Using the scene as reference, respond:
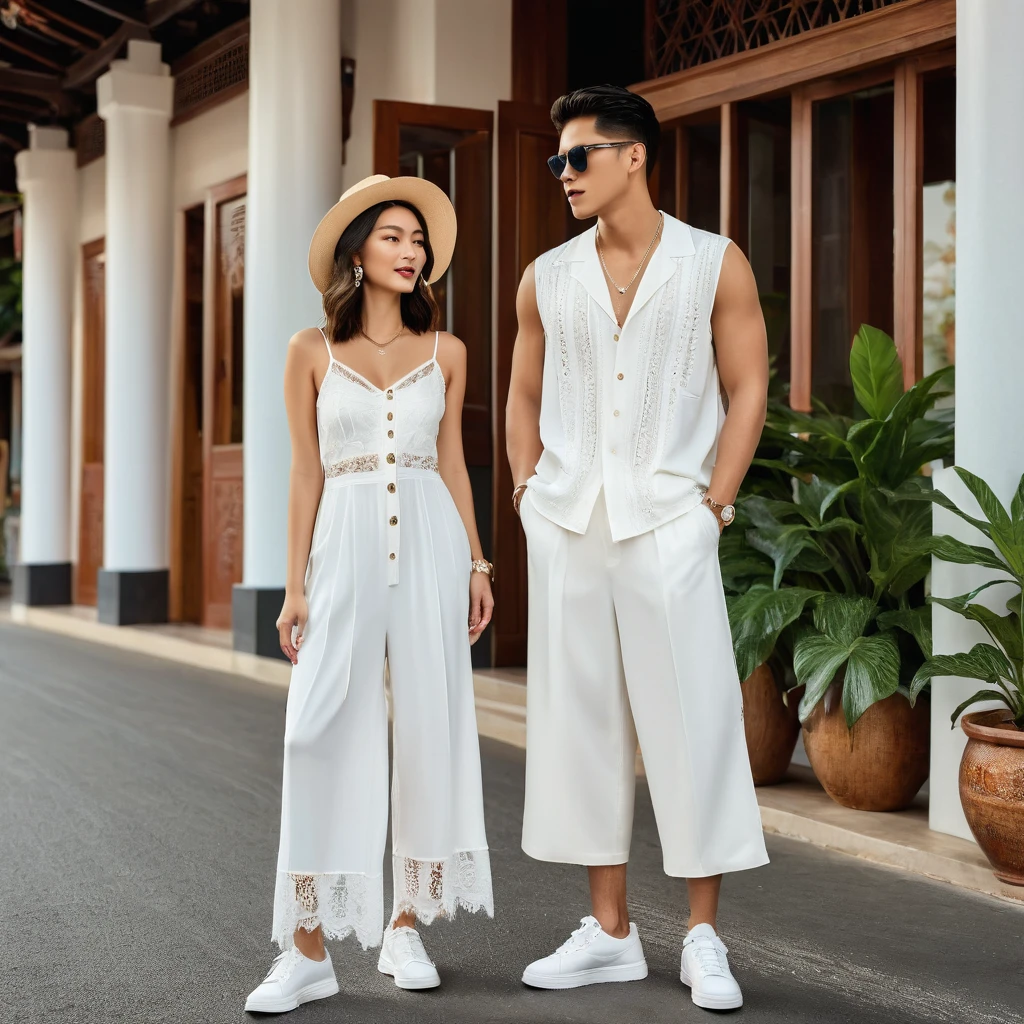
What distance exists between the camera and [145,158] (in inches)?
357

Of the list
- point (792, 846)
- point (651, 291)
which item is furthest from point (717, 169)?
point (651, 291)

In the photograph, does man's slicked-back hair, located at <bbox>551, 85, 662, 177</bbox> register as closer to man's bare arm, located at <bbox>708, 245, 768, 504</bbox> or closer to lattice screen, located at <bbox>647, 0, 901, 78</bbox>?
man's bare arm, located at <bbox>708, 245, 768, 504</bbox>

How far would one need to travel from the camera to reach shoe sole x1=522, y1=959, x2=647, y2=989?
255 cm

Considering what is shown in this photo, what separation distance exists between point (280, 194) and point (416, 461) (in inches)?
190

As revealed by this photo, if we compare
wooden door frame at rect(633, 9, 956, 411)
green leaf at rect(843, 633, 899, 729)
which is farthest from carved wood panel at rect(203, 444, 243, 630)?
green leaf at rect(843, 633, 899, 729)

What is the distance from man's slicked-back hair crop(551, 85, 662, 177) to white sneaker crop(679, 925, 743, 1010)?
Result: 57.7 inches

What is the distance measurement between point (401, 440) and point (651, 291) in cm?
54

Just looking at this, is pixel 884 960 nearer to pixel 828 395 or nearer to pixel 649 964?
pixel 649 964

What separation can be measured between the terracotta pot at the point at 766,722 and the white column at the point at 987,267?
706mm

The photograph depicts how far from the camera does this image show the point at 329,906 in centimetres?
246

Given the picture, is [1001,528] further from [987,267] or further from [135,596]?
[135,596]

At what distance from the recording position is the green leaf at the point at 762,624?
374cm

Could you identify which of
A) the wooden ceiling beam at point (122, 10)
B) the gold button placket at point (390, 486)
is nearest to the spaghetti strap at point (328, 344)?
the gold button placket at point (390, 486)

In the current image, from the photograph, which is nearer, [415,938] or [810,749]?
[415,938]
